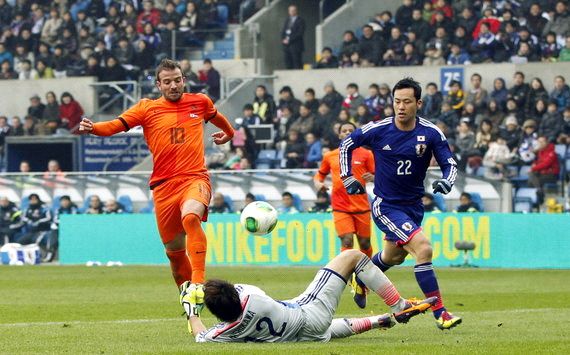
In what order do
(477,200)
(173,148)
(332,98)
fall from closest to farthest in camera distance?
(173,148) → (477,200) → (332,98)

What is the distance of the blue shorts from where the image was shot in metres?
12.4

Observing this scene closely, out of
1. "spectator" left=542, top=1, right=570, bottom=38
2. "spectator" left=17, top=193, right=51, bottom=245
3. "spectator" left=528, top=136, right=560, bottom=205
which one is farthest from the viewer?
"spectator" left=542, top=1, right=570, bottom=38

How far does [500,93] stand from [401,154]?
17.4 m

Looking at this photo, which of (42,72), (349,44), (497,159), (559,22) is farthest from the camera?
(42,72)

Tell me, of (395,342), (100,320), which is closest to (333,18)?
(100,320)

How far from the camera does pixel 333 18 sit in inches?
1401

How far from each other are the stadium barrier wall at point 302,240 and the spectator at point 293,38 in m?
8.84

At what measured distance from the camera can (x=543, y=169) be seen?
27.0 metres

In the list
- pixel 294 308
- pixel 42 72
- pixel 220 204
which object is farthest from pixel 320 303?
pixel 42 72

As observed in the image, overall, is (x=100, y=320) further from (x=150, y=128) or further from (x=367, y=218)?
(x=367, y=218)

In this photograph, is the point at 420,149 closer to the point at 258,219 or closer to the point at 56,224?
the point at 258,219

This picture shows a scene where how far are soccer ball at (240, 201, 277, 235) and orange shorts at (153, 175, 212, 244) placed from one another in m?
0.41

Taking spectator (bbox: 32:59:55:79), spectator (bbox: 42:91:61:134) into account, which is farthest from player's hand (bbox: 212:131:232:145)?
spectator (bbox: 32:59:55:79)

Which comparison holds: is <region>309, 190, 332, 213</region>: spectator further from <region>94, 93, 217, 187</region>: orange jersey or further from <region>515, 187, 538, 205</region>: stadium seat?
<region>94, 93, 217, 187</region>: orange jersey
